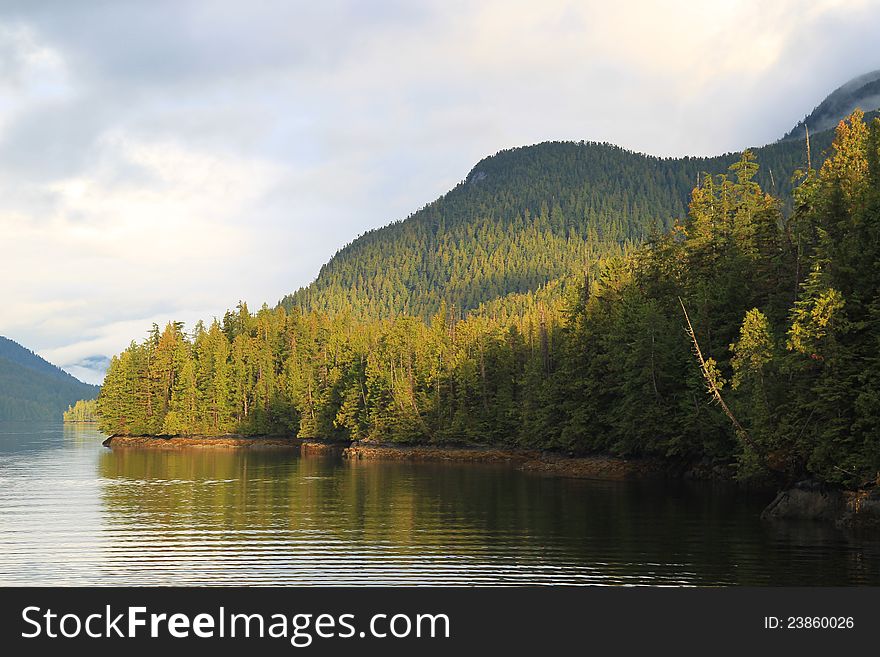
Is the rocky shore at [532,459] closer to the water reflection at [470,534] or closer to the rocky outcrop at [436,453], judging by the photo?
the rocky outcrop at [436,453]

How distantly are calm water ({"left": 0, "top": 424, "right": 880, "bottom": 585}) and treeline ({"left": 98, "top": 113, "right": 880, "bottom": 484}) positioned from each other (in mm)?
6365

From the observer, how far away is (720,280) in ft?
229

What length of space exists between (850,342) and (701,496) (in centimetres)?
1853

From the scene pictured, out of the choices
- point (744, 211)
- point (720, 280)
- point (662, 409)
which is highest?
point (744, 211)

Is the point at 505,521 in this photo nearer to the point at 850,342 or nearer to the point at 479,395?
the point at 850,342

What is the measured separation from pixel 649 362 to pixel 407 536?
38187 millimetres

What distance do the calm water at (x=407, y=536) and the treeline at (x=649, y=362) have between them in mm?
6365

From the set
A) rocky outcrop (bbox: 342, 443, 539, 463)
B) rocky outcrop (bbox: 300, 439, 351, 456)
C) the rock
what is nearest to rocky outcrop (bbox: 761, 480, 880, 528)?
the rock

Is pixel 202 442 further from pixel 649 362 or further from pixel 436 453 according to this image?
pixel 649 362

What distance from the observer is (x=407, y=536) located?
133ft

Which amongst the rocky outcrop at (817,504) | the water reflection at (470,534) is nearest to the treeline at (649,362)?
the rocky outcrop at (817,504)

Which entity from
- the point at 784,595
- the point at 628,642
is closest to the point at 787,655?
the point at 628,642

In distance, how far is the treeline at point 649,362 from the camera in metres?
43.2

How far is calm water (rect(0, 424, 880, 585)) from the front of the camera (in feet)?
100
